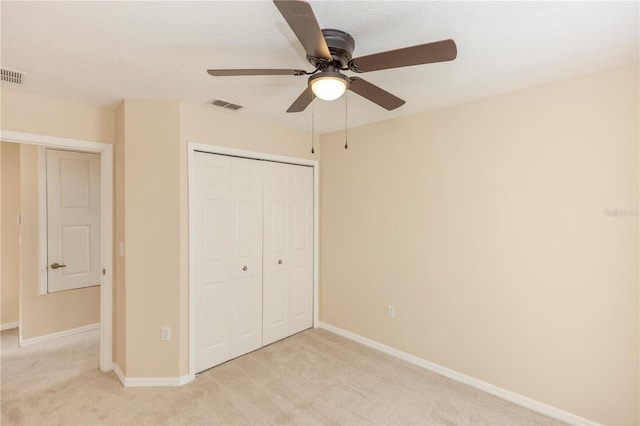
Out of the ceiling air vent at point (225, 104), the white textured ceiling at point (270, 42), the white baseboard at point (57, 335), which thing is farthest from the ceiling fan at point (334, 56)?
the white baseboard at point (57, 335)

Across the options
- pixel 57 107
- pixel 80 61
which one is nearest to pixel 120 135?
pixel 57 107

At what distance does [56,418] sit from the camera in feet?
7.33

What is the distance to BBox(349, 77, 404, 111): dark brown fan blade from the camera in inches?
66.1

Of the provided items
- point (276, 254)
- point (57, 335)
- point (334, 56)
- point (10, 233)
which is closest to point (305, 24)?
point (334, 56)

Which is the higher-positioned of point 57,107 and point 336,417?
point 57,107

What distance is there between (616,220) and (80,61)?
11.9 ft

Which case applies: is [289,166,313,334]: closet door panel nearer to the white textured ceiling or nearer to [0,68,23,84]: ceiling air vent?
the white textured ceiling

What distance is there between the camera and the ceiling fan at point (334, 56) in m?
1.14

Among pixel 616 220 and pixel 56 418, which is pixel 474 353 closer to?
pixel 616 220

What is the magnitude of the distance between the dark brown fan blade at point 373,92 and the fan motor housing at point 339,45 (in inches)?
4.2

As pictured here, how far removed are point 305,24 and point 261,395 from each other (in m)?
2.63

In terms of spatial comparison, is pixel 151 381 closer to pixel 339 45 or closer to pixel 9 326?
pixel 9 326

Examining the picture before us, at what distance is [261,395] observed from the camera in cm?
254

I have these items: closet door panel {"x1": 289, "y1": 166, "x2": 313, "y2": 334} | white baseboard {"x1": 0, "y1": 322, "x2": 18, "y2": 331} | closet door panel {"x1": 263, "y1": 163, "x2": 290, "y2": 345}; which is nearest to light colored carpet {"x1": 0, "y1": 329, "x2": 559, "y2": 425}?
closet door panel {"x1": 263, "y1": 163, "x2": 290, "y2": 345}
